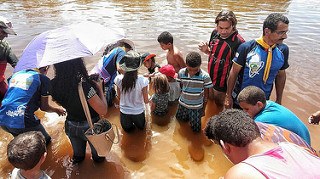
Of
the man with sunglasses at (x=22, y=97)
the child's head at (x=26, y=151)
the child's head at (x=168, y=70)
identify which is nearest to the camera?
the child's head at (x=26, y=151)

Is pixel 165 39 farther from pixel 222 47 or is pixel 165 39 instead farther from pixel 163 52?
pixel 163 52

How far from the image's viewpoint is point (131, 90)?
13.0 ft

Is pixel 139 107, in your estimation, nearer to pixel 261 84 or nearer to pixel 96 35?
pixel 96 35

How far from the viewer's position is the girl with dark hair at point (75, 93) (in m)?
2.94

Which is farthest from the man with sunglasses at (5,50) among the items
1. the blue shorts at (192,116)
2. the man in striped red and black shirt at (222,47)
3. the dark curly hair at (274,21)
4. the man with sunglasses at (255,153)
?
the dark curly hair at (274,21)

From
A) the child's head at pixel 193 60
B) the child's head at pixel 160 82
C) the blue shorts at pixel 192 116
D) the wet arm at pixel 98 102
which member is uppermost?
the child's head at pixel 193 60

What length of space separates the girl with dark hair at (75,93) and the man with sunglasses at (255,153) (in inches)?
60.5

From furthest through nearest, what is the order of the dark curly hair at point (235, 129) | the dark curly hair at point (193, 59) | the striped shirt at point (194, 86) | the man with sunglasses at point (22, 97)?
1. the striped shirt at point (194, 86)
2. the dark curly hair at point (193, 59)
3. the man with sunglasses at point (22, 97)
4. the dark curly hair at point (235, 129)

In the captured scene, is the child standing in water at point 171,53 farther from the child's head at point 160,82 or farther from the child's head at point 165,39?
the child's head at point 160,82

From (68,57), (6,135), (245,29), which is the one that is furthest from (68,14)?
(68,57)

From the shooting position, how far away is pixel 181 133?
467 centimetres

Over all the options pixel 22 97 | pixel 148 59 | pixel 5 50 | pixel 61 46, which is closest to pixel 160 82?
pixel 148 59

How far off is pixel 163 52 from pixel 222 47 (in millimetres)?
4234

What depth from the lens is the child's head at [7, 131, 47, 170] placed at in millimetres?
2410
